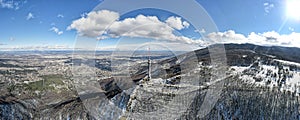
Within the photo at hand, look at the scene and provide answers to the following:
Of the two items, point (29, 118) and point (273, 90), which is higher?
point (273, 90)

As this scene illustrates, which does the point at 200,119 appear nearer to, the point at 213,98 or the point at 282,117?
the point at 213,98

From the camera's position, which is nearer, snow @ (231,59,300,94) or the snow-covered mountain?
the snow-covered mountain

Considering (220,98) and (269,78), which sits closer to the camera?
(220,98)

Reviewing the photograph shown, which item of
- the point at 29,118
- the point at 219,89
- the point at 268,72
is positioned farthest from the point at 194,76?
the point at 29,118

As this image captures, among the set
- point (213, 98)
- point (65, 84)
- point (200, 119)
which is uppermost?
point (213, 98)

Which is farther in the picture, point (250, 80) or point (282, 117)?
point (250, 80)

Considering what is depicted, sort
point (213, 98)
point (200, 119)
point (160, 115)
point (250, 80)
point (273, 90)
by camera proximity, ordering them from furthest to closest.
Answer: point (250, 80) → point (273, 90) → point (213, 98) → point (200, 119) → point (160, 115)

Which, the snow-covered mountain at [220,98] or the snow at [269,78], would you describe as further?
the snow at [269,78]

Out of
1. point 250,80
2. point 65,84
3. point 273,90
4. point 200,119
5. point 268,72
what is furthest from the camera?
point 65,84

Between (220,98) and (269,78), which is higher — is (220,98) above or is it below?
below

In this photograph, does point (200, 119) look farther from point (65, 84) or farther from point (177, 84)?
point (65, 84)
